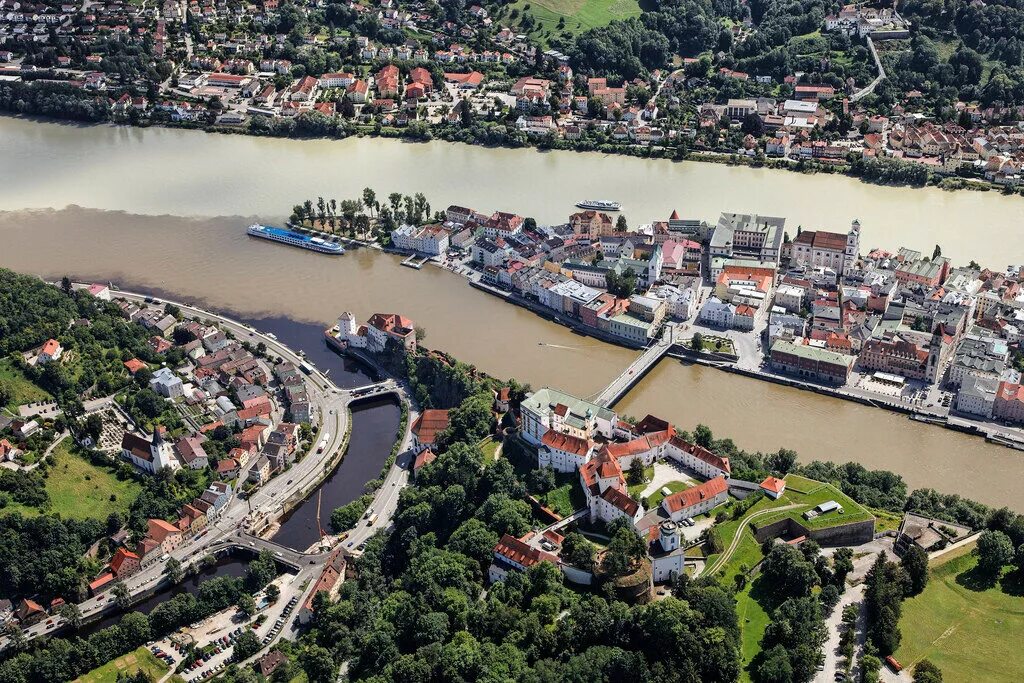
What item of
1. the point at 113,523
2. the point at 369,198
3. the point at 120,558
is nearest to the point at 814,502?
the point at 120,558

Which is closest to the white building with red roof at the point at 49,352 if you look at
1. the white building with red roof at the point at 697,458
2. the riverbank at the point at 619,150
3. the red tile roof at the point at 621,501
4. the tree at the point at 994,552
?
the red tile roof at the point at 621,501

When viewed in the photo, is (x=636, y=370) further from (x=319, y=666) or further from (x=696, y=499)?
(x=319, y=666)

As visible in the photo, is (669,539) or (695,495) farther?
(695,495)

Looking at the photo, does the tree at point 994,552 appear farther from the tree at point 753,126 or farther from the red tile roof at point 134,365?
the tree at point 753,126

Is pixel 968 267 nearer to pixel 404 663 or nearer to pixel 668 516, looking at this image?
pixel 668 516

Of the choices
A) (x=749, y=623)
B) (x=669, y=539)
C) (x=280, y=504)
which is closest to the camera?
(x=749, y=623)

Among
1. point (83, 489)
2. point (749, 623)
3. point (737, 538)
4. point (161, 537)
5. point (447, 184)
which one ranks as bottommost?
point (161, 537)
